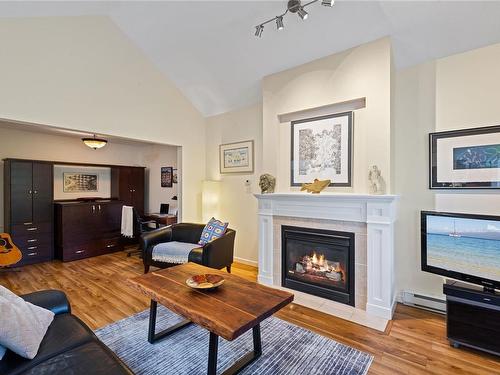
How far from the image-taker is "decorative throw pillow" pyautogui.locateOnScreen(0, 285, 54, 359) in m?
1.34

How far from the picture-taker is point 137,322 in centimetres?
247

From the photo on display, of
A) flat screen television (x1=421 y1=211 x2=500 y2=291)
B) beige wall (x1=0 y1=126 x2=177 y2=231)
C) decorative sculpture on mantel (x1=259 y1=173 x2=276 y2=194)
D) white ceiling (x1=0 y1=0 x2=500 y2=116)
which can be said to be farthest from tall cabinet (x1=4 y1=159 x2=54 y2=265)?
flat screen television (x1=421 y1=211 x2=500 y2=291)

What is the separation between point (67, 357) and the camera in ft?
4.44

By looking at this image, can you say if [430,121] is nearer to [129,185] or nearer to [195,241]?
→ [195,241]

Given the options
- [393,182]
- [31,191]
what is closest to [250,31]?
[393,182]

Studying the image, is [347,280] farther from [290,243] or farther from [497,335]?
[497,335]

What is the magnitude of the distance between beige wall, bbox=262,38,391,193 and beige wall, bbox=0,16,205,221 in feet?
6.30

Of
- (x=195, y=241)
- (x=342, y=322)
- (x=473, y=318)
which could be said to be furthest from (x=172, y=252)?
(x=473, y=318)

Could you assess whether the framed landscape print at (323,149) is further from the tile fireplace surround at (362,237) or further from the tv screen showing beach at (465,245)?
the tv screen showing beach at (465,245)

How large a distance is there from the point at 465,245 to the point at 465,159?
856 mm

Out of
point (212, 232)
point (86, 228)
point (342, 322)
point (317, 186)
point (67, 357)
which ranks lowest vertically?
point (342, 322)

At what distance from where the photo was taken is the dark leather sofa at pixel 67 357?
4.15ft

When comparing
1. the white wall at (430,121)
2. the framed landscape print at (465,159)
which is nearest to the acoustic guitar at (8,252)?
the white wall at (430,121)

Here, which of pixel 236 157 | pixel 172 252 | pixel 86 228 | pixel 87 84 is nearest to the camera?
pixel 87 84
